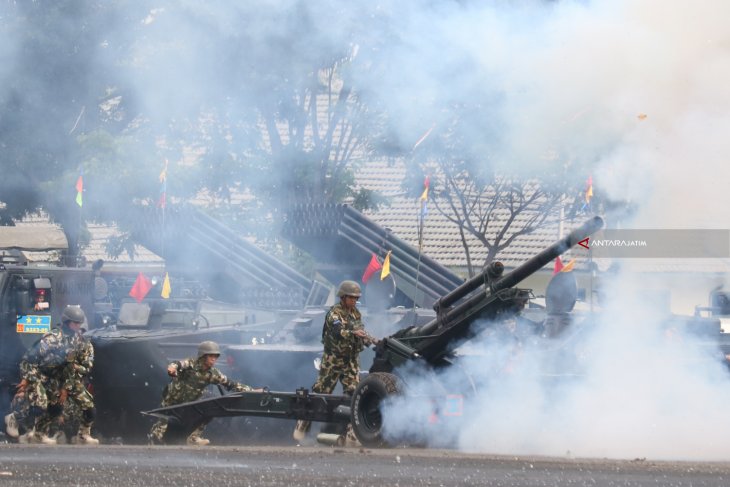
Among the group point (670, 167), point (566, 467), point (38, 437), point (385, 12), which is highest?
point (385, 12)

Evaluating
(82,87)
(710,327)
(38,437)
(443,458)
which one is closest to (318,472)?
(443,458)

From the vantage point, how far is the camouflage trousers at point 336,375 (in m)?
13.5

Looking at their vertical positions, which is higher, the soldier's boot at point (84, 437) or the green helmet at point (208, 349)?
the green helmet at point (208, 349)

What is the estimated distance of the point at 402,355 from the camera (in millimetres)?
12859

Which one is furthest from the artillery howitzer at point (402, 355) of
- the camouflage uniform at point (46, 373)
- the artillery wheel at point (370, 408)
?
the camouflage uniform at point (46, 373)

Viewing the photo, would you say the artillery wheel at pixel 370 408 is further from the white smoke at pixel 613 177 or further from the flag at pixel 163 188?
the flag at pixel 163 188

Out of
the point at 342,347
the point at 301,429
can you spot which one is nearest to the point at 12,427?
the point at 301,429

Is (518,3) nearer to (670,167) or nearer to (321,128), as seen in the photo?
(670,167)

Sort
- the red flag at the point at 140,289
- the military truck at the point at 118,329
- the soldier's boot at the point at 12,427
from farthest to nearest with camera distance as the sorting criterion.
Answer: the red flag at the point at 140,289 → the military truck at the point at 118,329 → the soldier's boot at the point at 12,427

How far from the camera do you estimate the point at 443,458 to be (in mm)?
11242

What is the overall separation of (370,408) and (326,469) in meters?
2.34

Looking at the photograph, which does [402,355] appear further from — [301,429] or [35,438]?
[35,438]

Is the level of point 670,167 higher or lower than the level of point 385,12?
lower

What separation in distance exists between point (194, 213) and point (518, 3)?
1019 centimetres
